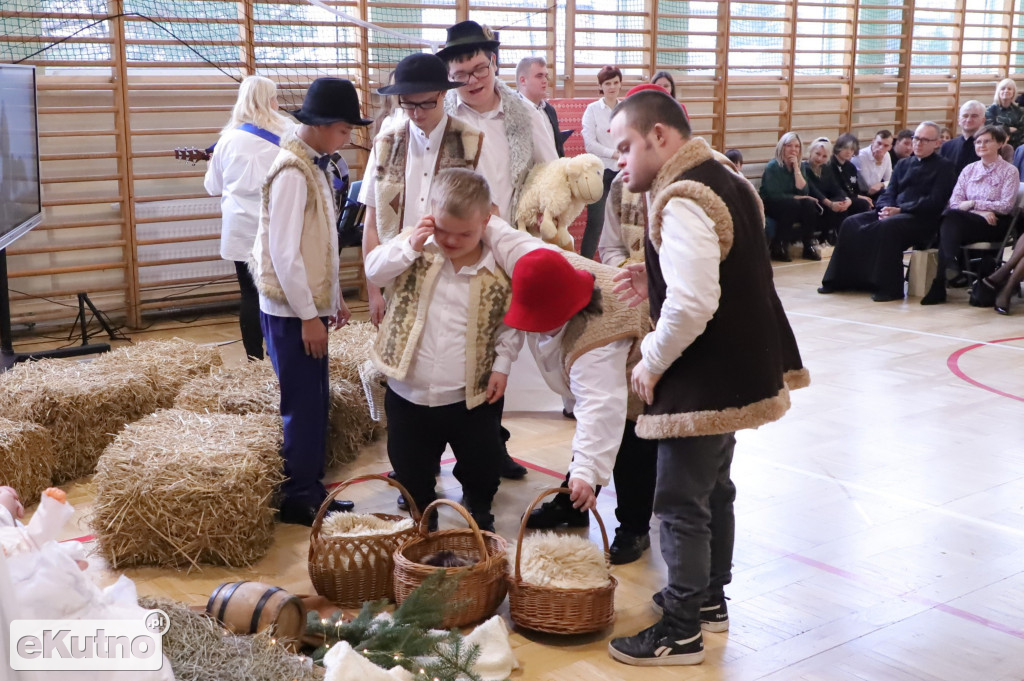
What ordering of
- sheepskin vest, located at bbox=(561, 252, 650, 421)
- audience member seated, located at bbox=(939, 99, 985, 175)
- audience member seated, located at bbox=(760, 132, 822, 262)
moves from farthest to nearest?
audience member seated, located at bbox=(760, 132, 822, 262) → audience member seated, located at bbox=(939, 99, 985, 175) → sheepskin vest, located at bbox=(561, 252, 650, 421)

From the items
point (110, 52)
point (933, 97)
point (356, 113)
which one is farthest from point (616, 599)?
point (933, 97)

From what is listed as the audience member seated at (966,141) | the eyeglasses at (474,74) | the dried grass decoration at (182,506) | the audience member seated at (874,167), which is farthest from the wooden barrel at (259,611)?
the audience member seated at (874,167)

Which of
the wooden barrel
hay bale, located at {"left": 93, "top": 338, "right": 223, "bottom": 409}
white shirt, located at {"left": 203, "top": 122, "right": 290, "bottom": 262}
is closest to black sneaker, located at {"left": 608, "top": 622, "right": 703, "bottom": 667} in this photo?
the wooden barrel

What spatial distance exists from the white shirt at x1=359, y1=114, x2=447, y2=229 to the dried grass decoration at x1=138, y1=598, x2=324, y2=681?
1.55 metres

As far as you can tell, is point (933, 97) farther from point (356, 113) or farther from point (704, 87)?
point (356, 113)

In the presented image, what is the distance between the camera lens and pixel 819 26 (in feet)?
38.0

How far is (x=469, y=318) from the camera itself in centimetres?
307

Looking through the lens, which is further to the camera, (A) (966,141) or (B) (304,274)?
(A) (966,141)

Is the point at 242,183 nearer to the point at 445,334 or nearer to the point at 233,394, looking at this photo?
the point at 233,394

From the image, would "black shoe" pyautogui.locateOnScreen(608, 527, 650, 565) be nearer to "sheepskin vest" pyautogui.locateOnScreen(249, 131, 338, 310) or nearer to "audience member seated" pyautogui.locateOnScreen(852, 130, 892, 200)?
"sheepskin vest" pyautogui.locateOnScreen(249, 131, 338, 310)

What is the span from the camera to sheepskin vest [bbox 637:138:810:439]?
2398mm

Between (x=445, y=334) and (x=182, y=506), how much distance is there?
3.12 feet

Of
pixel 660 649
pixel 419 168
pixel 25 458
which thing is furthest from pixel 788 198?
pixel 660 649

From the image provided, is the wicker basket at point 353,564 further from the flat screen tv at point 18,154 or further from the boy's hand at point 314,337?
the flat screen tv at point 18,154
